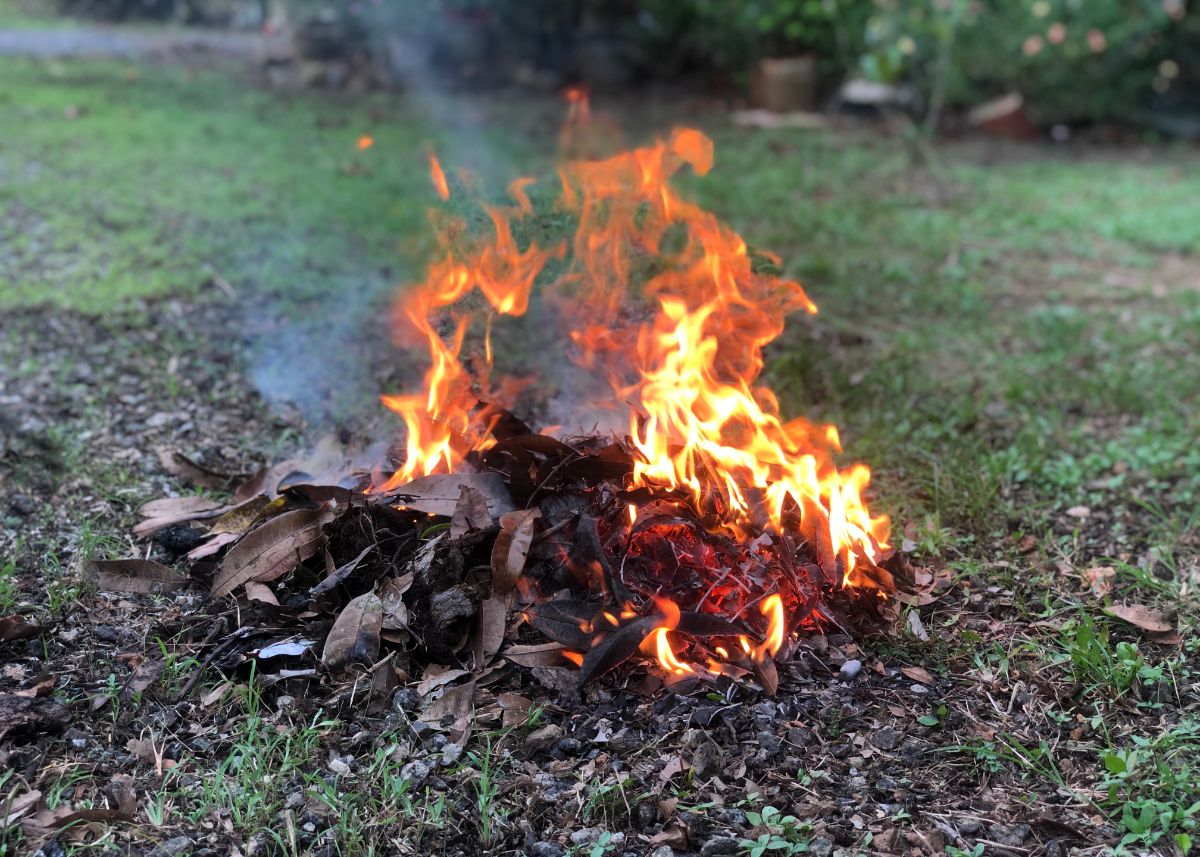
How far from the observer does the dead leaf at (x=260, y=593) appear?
115 inches

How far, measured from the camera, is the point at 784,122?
428 inches

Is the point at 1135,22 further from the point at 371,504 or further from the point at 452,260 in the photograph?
the point at 371,504

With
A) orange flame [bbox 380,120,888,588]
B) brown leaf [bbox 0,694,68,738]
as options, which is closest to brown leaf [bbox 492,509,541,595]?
orange flame [bbox 380,120,888,588]

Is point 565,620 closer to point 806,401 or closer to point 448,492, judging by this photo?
point 448,492

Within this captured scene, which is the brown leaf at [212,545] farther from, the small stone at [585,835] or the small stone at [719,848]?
the small stone at [719,848]

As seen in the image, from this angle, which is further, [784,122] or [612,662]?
[784,122]

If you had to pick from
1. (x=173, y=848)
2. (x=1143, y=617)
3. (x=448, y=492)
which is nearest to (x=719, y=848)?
(x=173, y=848)

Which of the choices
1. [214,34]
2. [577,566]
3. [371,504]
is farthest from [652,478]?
[214,34]

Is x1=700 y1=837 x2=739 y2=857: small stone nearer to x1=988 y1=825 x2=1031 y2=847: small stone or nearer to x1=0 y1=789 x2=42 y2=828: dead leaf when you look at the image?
x1=988 y1=825 x2=1031 y2=847: small stone

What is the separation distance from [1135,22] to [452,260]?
920cm

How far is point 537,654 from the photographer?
2.83 meters

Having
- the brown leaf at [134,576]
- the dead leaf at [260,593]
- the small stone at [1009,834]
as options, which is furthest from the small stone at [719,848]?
the brown leaf at [134,576]

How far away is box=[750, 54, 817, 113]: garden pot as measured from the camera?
11.2 metres

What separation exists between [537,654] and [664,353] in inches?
44.1
